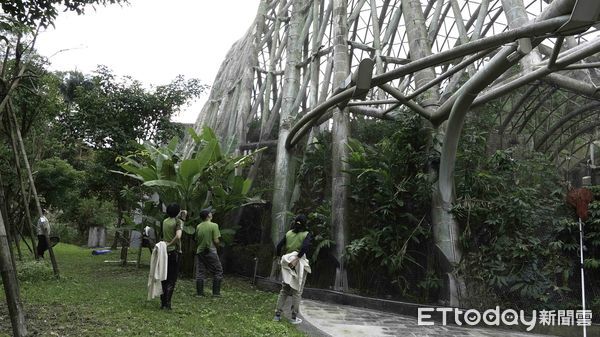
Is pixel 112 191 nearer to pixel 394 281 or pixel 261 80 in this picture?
pixel 261 80

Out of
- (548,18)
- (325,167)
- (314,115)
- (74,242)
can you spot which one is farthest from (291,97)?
(74,242)

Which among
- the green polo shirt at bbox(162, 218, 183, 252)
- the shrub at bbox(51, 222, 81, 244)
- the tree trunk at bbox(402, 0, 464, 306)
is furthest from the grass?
the shrub at bbox(51, 222, 81, 244)

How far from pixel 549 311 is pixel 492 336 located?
1166 mm

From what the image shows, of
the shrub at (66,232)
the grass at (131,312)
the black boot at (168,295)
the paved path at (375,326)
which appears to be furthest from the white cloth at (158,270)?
the shrub at (66,232)

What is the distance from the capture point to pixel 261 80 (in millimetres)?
20234

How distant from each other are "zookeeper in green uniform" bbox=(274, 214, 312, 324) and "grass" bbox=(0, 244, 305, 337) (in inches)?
11.4

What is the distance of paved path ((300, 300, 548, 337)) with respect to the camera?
21.0 ft

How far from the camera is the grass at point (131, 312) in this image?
555 centimetres

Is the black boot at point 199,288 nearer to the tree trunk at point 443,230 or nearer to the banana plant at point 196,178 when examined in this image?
the banana plant at point 196,178

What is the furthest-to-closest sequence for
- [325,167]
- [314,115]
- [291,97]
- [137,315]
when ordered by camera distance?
1. [291,97]
2. [325,167]
3. [314,115]
4. [137,315]

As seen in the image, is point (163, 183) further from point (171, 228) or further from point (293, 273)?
point (293, 273)

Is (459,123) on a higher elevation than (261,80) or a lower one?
lower

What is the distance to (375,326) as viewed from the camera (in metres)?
6.82

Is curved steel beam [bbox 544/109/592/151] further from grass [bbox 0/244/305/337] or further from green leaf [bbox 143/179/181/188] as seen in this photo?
green leaf [bbox 143/179/181/188]
